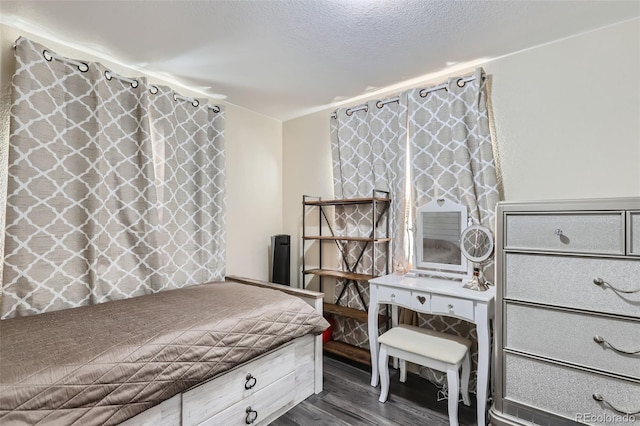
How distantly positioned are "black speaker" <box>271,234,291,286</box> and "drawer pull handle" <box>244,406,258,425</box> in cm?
138

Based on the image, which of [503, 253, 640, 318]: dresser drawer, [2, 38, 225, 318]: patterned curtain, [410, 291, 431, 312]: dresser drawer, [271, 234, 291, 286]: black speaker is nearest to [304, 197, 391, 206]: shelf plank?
[271, 234, 291, 286]: black speaker

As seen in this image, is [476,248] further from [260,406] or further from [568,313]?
[260,406]

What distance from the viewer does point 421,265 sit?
2447mm

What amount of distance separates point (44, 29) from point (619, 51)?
136 inches

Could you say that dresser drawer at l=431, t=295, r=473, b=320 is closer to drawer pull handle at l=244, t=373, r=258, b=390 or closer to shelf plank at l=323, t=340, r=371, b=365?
shelf plank at l=323, t=340, r=371, b=365

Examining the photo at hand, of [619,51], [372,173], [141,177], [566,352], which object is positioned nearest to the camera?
[566,352]

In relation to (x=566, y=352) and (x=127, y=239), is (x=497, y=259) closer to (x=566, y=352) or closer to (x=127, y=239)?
(x=566, y=352)

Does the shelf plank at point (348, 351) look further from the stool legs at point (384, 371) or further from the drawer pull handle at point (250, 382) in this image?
the drawer pull handle at point (250, 382)

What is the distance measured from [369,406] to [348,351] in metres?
0.65

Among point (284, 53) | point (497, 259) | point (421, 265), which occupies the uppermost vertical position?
point (284, 53)

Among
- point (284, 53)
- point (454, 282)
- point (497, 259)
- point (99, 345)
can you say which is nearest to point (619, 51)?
point (497, 259)

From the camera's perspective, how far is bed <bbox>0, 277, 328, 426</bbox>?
3.87 feet

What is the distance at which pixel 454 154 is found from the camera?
2.32 metres

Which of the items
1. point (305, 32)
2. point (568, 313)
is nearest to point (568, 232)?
point (568, 313)
